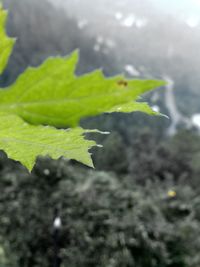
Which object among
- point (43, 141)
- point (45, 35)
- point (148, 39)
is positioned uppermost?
point (43, 141)

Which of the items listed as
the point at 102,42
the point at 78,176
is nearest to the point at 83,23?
the point at 102,42

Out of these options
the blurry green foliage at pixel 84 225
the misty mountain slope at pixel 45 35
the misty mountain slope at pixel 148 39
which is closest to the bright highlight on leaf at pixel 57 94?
the blurry green foliage at pixel 84 225

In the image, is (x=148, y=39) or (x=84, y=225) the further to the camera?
(x=148, y=39)

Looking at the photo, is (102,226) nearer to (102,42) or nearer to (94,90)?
(94,90)

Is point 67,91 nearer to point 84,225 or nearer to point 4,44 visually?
point 4,44

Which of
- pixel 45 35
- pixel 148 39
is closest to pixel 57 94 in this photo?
pixel 45 35

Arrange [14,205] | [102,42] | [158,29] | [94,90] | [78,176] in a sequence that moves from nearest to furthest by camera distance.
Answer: [94,90] < [14,205] < [78,176] < [102,42] < [158,29]
